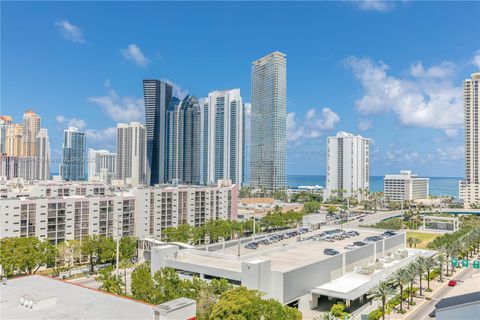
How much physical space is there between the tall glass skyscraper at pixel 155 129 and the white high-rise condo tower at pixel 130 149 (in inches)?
155

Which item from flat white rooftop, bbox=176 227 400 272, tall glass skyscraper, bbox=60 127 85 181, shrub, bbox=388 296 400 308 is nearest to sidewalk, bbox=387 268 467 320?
shrub, bbox=388 296 400 308

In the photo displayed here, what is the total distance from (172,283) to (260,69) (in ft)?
460

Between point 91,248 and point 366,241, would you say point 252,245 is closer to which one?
point 366,241

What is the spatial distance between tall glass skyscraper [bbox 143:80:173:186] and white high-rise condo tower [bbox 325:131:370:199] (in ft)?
245

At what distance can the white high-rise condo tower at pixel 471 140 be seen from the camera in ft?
416

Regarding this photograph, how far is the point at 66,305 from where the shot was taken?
2445 centimetres

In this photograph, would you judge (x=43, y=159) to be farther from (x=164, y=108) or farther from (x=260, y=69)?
(x=260, y=69)

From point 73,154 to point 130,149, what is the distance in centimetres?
2282

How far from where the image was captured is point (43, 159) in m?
144

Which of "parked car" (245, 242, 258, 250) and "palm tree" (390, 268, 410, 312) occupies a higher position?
"parked car" (245, 242, 258, 250)

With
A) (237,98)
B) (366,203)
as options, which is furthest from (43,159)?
(366,203)

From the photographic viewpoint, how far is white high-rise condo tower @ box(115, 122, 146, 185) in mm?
169875

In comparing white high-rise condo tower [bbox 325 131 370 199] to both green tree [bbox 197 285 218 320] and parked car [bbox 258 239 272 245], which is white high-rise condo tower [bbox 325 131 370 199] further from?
green tree [bbox 197 285 218 320]

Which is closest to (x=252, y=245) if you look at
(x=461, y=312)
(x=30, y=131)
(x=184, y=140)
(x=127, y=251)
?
(x=127, y=251)
